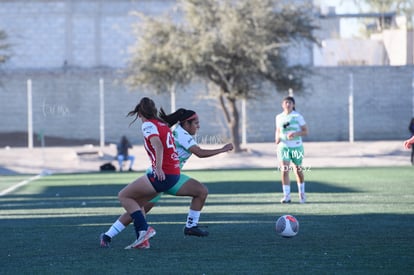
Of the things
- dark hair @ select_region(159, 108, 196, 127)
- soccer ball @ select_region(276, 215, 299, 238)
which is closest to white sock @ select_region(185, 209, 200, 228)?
soccer ball @ select_region(276, 215, 299, 238)

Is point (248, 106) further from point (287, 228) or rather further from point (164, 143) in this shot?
point (164, 143)

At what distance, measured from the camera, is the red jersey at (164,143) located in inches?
466

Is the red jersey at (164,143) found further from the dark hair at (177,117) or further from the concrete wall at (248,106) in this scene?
the concrete wall at (248,106)

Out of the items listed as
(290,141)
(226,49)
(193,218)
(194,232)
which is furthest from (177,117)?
(226,49)

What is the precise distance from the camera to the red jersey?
11.8 m

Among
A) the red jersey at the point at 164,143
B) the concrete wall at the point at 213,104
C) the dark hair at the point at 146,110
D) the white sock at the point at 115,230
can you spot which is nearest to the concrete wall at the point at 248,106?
the concrete wall at the point at 213,104

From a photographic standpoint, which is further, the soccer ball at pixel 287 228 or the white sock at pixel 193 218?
the white sock at pixel 193 218

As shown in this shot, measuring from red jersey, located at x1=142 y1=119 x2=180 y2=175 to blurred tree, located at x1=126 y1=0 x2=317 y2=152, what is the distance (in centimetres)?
3201

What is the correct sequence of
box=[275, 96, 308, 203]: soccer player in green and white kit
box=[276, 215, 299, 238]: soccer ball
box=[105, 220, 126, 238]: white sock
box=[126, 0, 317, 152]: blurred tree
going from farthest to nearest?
box=[126, 0, 317, 152]: blurred tree
box=[275, 96, 308, 203]: soccer player in green and white kit
box=[276, 215, 299, 238]: soccer ball
box=[105, 220, 126, 238]: white sock

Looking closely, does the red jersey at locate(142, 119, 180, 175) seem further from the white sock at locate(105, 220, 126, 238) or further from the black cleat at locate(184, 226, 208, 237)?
the black cleat at locate(184, 226, 208, 237)

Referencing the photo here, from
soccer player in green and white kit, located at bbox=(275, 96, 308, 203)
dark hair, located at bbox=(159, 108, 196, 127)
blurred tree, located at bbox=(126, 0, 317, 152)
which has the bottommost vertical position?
soccer player in green and white kit, located at bbox=(275, 96, 308, 203)

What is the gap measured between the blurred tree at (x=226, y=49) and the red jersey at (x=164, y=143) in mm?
32013

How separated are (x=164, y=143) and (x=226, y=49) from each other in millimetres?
33409

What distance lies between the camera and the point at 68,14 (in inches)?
2445
